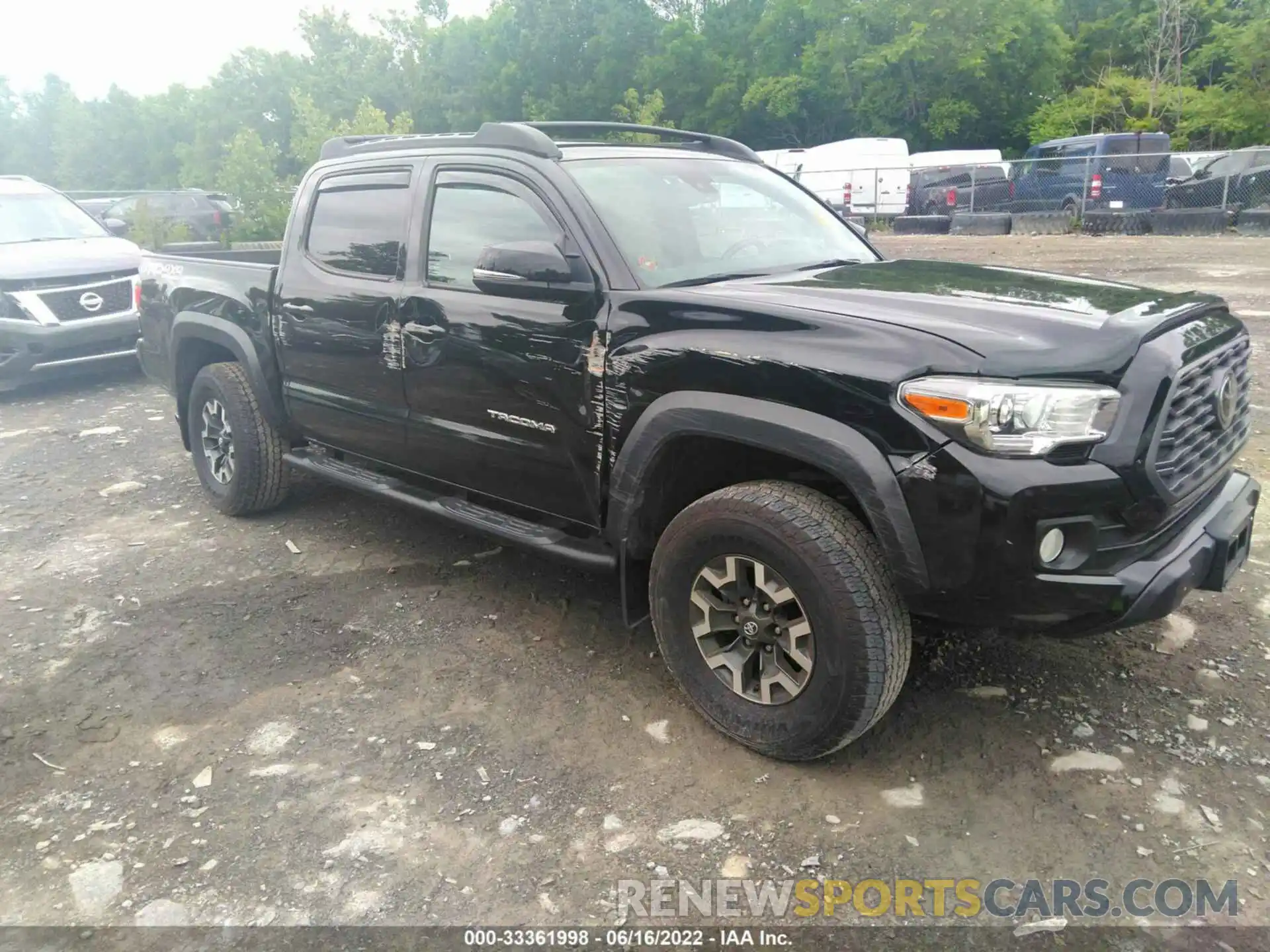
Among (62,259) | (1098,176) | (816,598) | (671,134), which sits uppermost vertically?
(671,134)

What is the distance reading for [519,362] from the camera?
341cm

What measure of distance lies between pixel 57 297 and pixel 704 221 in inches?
279

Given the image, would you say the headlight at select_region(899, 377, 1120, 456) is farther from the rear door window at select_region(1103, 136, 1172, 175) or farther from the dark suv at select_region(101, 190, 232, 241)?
the rear door window at select_region(1103, 136, 1172, 175)

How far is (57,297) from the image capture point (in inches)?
324

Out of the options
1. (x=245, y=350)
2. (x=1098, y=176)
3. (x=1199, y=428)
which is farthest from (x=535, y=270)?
(x=1098, y=176)

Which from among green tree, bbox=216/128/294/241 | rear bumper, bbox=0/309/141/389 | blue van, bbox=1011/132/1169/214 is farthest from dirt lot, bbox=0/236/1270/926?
blue van, bbox=1011/132/1169/214

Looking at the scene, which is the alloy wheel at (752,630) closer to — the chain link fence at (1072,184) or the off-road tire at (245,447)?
the off-road tire at (245,447)

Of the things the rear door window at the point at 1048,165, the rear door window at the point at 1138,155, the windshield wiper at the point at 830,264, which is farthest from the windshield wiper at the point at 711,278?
the rear door window at the point at 1048,165

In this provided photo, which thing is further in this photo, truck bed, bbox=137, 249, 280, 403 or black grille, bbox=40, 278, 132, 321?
black grille, bbox=40, 278, 132, 321

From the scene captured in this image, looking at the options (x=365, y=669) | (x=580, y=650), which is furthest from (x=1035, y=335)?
(x=365, y=669)

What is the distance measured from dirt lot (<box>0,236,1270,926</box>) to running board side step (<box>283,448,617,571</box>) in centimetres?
45

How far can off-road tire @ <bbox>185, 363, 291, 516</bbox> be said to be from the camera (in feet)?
16.1

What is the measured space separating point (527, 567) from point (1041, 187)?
18813mm

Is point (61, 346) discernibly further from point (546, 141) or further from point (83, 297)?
point (546, 141)
